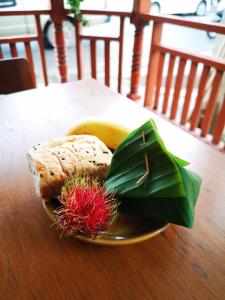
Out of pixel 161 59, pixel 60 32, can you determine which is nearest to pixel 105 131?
pixel 161 59

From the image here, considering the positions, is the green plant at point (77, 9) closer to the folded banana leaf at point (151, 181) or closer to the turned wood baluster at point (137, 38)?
the turned wood baluster at point (137, 38)

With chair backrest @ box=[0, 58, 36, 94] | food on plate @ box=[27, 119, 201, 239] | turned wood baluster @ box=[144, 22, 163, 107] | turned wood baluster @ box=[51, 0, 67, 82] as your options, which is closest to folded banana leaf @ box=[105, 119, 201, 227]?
food on plate @ box=[27, 119, 201, 239]

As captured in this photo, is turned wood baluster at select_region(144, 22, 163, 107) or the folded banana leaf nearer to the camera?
the folded banana leaf

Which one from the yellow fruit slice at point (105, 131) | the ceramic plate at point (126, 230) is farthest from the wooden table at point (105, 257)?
the yellow fruit slice at point (105, 131)

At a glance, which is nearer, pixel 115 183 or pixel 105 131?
pixel 115 183

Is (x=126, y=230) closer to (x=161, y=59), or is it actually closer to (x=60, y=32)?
(x=161, y=59)

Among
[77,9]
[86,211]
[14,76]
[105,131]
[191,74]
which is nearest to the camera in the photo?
[86,211]

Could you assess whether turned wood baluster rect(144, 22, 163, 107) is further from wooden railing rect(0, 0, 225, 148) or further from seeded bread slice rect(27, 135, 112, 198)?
seeded bread slice rect(27, 135, 112, 198)
